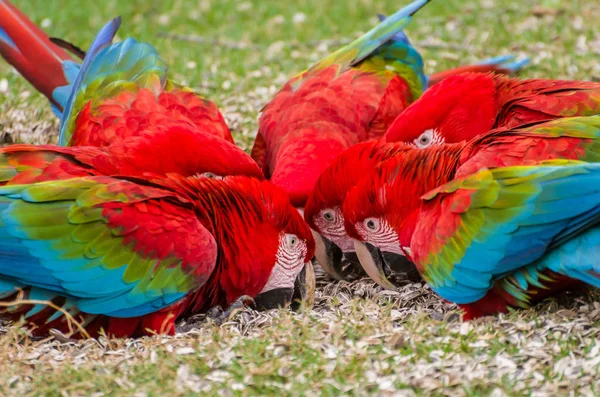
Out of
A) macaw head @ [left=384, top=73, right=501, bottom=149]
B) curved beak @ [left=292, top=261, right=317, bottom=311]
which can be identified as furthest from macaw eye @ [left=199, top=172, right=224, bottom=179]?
macaw head @ [left=384, top=73, right=501, bottom=149]

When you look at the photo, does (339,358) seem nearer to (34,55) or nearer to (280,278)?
(280,278)

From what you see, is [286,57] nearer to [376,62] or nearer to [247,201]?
[376,62]

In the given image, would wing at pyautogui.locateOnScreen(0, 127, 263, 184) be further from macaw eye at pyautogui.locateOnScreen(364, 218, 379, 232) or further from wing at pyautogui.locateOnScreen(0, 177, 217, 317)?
macaw eye at pyautogui.locateOnScreen(364, 218, 379, 232)

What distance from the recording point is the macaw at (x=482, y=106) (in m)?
3.82

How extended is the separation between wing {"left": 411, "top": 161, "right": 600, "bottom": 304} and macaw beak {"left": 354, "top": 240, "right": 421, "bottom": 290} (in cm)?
43

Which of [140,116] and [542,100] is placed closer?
[542,100]

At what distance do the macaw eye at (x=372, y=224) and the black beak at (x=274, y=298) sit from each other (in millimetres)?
391

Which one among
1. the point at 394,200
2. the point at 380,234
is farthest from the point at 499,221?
the point at 380,234

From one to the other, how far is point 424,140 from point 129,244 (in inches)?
57.2

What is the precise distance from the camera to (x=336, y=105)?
4379 mm

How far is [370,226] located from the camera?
3.62 meters

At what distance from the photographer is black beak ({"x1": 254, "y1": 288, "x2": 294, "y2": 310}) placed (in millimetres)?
3504

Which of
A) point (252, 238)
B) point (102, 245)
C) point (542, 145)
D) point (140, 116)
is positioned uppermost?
point (140, 116)

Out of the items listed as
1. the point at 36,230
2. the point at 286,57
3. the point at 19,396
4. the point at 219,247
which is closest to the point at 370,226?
the point at 219,247
